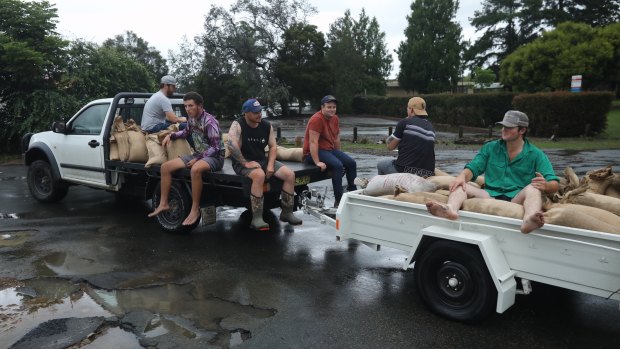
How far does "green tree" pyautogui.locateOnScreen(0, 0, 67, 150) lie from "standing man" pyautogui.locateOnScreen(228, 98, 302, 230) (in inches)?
430

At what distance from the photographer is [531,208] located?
3684mm

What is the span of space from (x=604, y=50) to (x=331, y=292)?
3827cm

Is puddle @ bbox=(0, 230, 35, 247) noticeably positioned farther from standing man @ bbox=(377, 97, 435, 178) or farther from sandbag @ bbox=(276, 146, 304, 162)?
standing man @ bbox=(377, 97, 435, 178)

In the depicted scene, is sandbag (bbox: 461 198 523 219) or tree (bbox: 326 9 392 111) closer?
sandbag (bbox: 461 198 523 219)

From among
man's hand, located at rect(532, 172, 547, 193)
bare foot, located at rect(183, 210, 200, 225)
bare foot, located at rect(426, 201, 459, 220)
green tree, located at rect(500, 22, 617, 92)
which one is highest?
green tree, located at rect(500, 22, 617, 92)

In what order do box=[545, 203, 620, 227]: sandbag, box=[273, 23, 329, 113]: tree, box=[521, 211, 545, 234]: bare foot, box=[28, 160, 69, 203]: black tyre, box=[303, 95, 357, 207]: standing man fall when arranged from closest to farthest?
box=[521, 211, 545, 234]: bare foot < box=[545, 203, 620, 227]: sandbag < box=[303, 95, 357, 207]: standing man < box=[28, 160, 69, 203]: black tyre < box=[273, 23, 329, 113]: tree

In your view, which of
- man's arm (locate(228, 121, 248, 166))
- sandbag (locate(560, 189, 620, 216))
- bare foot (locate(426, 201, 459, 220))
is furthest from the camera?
man's arm (locate(228, 121, 248, 166))

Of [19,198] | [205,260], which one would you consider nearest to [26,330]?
[205,260]

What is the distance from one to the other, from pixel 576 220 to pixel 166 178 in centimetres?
477

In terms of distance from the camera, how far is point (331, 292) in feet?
15.5

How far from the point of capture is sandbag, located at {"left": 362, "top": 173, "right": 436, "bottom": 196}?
191 inches

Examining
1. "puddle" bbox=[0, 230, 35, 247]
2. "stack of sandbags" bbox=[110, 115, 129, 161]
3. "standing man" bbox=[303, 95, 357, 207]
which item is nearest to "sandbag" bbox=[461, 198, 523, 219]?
"standing man" bbox=[303, 95, 357, 207]

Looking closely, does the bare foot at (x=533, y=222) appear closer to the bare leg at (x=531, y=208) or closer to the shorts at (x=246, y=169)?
the bare leg at (x=531, y=208)

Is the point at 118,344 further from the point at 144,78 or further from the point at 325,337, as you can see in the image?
the point at 144,78
